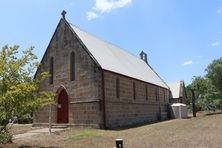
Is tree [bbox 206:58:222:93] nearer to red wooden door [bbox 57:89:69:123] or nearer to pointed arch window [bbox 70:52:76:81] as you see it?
pointed arch window [bbox 70:52:76:81]

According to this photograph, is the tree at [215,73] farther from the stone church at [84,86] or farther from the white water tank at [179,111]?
the stone church at [84,86]

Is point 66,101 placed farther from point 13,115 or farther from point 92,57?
point 13,115

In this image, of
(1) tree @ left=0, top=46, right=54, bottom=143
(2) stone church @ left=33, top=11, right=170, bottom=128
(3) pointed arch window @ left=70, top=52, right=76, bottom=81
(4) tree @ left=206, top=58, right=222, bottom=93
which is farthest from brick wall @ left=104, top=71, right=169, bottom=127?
(4) tree @ left=206, top=58, right=222, bottom=93

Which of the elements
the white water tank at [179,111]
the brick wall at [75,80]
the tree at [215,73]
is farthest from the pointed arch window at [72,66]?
the tree at [215,73]

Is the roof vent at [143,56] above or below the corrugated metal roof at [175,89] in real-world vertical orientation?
above

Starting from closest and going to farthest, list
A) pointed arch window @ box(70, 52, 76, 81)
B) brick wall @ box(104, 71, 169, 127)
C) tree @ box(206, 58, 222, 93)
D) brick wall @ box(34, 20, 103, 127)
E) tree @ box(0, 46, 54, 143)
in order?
tree @ box(0, 46, 54, 143) → brick wall @ box(34, 20, 103, 127) → brick wall @ box(104, 71, 169, 127) → pointed arch window @ box(70, 52, 76, 81) → tree @ box(206, 58, 222, 93)

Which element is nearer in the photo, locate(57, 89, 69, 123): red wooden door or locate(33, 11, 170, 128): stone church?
locate(33, 11, 170, 128): stone church

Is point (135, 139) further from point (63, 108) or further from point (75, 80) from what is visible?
point (63, 108)

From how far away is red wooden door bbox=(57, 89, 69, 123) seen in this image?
24.2 metres

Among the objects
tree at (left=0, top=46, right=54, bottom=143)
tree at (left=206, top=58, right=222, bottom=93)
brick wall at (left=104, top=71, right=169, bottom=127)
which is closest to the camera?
tree at (left=0, top=46, right=54, bottom=143)

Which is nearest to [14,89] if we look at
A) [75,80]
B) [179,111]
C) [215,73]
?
A: [75,80]

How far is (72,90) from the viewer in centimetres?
2369

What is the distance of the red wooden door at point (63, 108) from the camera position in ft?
79.3

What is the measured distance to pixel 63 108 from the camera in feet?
80.6
